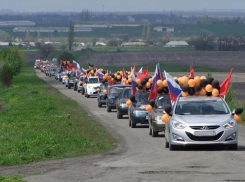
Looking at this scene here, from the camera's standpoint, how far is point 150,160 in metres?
20.1

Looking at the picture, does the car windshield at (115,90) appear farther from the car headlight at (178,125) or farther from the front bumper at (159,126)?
the car headlight at (178,125)

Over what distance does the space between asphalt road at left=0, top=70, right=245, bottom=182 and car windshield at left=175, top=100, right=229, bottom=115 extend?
0.95 meters

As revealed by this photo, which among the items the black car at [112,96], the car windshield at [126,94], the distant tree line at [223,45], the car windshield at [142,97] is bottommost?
the distant tree line at [223,45]

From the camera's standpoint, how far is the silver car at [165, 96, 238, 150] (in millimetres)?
21281

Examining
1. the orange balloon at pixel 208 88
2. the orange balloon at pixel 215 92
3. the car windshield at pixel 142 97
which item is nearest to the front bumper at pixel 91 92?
the car windshield at pixel 142 97

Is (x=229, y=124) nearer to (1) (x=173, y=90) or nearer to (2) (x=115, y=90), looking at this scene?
(1) (x=173, y=90)

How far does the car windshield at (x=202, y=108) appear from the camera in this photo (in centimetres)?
2256

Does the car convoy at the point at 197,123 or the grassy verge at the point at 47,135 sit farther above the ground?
the car convoy at the point at 197,123

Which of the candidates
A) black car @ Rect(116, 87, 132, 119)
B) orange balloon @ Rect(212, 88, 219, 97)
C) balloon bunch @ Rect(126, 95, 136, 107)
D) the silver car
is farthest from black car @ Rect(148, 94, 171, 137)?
black car @ Rect(116, 87, 132, 119)

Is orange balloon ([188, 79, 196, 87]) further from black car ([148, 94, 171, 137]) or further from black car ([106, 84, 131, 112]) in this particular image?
black car ([106, 84, 131, 112])

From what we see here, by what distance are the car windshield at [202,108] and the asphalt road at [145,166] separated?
0.95 m

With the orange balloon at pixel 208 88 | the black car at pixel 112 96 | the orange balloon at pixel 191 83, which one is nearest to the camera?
the orange balloon at pixel 208 88

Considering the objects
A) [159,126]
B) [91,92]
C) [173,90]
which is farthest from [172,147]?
[91,92]

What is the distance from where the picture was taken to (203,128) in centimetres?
2130
